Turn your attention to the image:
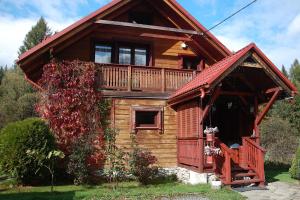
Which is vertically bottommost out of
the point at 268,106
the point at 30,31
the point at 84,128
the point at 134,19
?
the point at 84,128

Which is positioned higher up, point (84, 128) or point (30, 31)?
point (30, 31)

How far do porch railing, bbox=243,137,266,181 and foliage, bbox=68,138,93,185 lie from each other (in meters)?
5.75

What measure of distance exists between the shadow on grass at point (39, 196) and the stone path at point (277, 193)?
5282mm

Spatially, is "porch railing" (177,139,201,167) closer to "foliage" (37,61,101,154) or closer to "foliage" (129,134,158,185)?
"foliage" (129,134,158,185)

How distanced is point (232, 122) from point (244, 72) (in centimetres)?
288

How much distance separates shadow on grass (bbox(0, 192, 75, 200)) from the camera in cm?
Result: 894

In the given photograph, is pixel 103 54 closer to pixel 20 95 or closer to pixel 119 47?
pixel 119 47

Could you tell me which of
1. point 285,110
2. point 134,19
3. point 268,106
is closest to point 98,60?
point 134,19

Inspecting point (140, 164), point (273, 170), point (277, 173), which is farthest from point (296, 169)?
point (140, 164)

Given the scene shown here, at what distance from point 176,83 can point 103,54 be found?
11.7ft

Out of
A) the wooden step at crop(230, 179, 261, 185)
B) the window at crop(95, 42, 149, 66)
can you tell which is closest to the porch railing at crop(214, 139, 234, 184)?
the wooden step at crop(230, 179, 261, 185)

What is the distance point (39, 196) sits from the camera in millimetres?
9195

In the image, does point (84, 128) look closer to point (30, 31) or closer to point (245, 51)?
point (245, 51)

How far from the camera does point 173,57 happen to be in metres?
15.6
